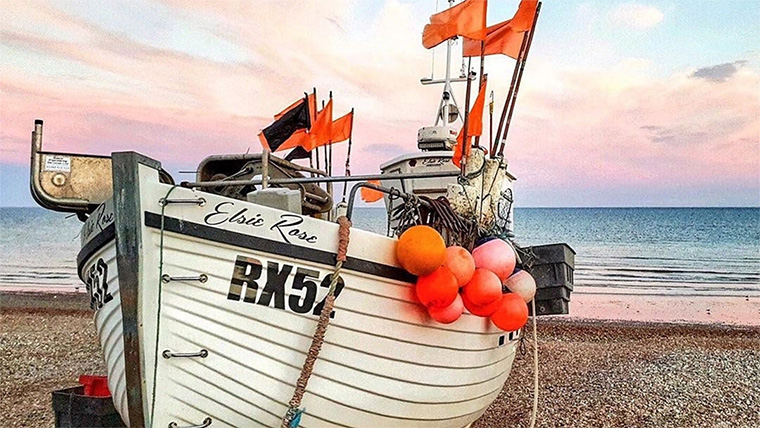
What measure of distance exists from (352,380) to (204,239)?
1.08 m

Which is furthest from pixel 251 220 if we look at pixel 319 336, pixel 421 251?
pixel 421 251

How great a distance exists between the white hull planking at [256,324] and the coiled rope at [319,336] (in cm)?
7

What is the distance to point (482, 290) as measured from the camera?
302 cm

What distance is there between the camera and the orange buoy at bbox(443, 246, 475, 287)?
2.90 meters

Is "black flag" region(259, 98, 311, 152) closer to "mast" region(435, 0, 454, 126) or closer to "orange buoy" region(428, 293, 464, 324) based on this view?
"mast" region(435, 0, 454, 126)

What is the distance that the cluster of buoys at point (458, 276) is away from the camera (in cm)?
280

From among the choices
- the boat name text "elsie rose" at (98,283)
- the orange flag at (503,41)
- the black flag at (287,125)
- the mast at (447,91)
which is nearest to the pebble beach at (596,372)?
the boat name text "elsie rose" at (98,283)

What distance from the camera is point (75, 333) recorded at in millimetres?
10266

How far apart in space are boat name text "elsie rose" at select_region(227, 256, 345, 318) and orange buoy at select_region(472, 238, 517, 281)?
3.20 ft

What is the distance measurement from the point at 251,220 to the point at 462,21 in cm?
214

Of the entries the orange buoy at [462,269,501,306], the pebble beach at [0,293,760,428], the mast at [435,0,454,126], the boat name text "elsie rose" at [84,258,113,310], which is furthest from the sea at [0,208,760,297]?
the orange buoy at [462,269,501,306]

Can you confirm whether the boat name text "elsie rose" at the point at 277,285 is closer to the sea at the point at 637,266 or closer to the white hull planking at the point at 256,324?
the white hull planking at the point at 256,324

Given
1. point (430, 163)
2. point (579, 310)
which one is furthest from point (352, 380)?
point (579, 310)

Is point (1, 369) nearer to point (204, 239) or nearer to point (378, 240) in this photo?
point (204, 239)
